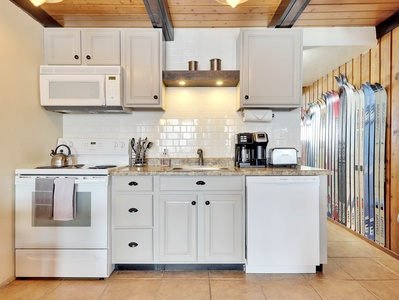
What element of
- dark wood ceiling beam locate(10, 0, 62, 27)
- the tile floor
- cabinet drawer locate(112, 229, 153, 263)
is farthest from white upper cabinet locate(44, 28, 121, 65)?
the tile floor

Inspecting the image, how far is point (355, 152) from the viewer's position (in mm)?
3414

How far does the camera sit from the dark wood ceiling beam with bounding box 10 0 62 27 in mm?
2316

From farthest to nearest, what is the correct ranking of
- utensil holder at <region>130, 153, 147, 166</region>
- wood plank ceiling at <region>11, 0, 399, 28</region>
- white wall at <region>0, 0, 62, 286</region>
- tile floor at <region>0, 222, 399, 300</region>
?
utensil holder at <region>130, 153, 147, 166</region>
wood plank ceiling at <region>11, 0, 399, 28</region>
white wall at <region>0, 0, 62, 286</region>
tile floor at <region>0, 222, 399, 300</region>

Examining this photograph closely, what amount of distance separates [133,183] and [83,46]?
149 centimetres

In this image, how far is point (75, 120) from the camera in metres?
2.99

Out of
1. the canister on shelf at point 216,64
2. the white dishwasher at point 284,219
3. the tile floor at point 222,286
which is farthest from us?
the canister on shelf at point 216,64

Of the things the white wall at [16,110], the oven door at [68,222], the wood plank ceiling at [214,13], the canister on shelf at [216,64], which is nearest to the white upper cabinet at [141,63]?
the wood plank ceiling at [214,13]

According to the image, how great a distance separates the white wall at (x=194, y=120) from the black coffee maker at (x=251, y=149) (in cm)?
29

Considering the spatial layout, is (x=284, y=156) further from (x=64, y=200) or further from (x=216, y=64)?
(x=64, y=200)

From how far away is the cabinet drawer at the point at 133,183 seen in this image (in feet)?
7.61

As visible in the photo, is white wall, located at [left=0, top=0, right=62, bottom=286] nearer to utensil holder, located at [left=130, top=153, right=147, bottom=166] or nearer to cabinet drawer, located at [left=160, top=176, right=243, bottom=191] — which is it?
utensil holder, located at [left=130, top=153, right=147, bottom=166]

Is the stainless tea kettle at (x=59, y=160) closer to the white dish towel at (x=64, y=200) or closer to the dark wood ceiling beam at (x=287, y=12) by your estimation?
the white dish towel at (x=64, y=200)

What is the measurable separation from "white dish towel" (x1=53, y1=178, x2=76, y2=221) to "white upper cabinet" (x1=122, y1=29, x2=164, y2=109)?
39.2 inches

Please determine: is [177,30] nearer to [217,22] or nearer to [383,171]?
[217,22]
